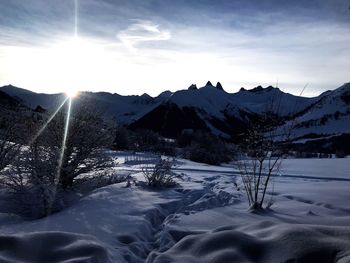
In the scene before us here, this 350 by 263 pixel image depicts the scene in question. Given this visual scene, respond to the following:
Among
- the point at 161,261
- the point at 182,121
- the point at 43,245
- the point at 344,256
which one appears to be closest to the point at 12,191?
the point at 43,245

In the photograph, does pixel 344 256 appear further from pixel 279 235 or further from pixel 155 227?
pixel 155 227

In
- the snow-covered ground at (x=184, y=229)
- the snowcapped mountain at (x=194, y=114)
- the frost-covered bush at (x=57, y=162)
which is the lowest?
the snow-covered ground at (x=184, y=229)

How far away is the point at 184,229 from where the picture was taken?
212 inches

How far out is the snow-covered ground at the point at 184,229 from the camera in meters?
3.68

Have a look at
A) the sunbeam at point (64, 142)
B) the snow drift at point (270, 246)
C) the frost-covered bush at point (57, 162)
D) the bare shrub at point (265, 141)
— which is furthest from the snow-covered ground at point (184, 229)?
the sunbeam at point (64, 142)

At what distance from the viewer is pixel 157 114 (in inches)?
5517

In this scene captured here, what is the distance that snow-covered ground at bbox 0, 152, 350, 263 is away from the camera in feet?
12.1

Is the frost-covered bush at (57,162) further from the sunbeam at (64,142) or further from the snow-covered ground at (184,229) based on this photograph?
the snow-covered ground at (184,229)

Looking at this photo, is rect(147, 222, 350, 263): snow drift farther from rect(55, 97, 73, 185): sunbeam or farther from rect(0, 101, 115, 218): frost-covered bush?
rect(55, 97, 73, 185): sunbeam

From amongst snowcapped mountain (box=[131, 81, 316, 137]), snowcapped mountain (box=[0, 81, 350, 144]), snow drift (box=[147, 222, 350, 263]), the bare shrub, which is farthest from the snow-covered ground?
snowcapped mountain (box=[131, 81, 316, 137])

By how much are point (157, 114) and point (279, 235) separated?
137 meters

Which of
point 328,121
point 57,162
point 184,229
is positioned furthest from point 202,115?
point 184,229

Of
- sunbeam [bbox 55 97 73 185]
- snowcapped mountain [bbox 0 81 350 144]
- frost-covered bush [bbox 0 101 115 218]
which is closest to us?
frost-covered bush [bbox 0 101 115 218]

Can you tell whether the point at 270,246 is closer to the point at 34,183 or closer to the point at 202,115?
the point at 34,183
